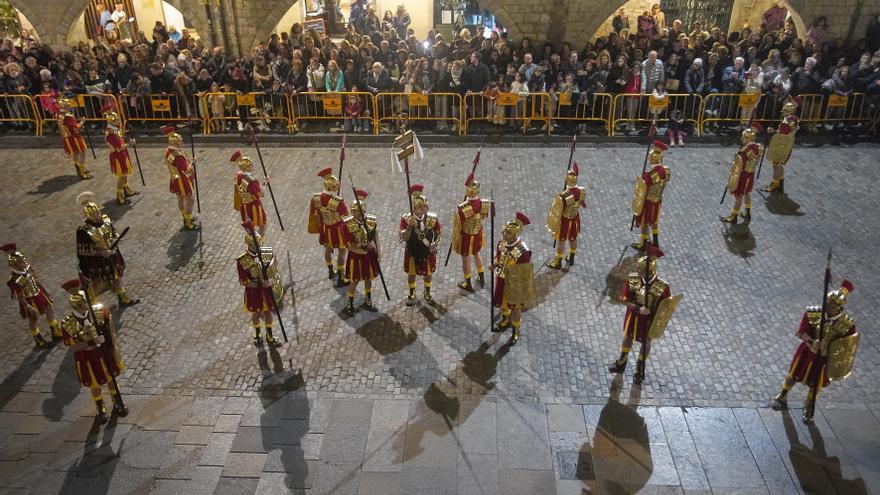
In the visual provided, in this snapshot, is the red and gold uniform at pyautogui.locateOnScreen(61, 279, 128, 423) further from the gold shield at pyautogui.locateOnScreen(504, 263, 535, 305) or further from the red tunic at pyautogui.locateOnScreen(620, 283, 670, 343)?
the red tunic at pyautogui.locateOnScreen(620, 283, 670, 343)

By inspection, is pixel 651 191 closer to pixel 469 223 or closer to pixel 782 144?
pixel 469 223

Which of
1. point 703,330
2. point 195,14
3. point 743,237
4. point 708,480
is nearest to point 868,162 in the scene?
point 743,237

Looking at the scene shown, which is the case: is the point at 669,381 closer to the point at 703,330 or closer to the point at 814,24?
the point at 703,330

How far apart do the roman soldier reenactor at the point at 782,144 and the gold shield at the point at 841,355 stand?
260 inches

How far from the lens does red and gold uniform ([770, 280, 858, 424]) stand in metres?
7.15

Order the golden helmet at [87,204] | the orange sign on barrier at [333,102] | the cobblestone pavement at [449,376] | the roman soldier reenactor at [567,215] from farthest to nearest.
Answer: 1. the orange sign on barrier at [333,102]
2. the roman soldier reenactor at [567,215]
3. the golden helmet at [87,204]
4. the cobblestone pavement at [449,376]

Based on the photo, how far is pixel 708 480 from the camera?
708 cm

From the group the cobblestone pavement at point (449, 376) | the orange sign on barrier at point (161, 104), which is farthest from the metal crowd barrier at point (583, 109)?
the orange sign on barrier at point (161, 104)

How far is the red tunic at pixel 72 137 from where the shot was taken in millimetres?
13906

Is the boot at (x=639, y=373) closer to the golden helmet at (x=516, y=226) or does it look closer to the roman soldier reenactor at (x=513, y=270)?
the roman soldier reenactor at (x=513, y=270)

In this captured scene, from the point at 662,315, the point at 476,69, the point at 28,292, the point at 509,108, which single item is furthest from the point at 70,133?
the point at 662,315

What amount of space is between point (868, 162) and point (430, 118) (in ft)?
33.6

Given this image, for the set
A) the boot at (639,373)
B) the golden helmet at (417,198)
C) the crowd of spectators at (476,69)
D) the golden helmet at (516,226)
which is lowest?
the boot at (639,373)

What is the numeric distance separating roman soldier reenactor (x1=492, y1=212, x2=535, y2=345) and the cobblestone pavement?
74cm
